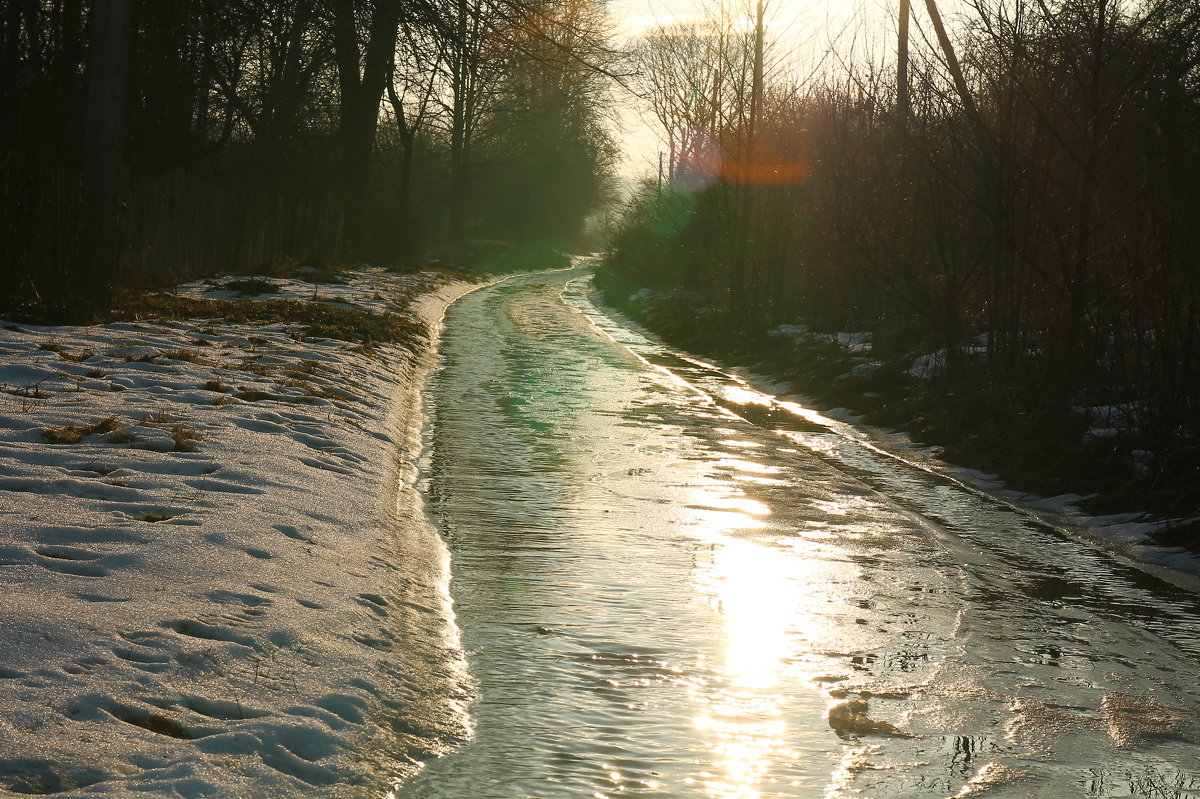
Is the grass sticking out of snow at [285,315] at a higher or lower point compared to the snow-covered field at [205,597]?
higher

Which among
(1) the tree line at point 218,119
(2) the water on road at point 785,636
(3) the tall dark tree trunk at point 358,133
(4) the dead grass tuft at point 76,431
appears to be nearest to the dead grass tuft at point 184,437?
(4) the dead grass tuft at point 76,431

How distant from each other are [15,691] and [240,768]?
2.38 ft

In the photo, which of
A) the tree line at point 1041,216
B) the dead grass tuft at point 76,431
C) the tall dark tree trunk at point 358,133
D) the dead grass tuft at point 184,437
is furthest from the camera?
the tall dark tree trunk at point 358,133

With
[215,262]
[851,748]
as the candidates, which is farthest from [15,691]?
[215,262]

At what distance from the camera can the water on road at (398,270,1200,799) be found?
3.93 m

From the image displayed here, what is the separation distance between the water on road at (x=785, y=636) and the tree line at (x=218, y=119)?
168 inches

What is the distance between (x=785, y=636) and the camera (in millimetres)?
5293

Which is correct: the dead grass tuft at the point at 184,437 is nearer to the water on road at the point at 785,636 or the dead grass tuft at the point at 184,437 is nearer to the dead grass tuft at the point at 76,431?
the dead grass tuft at the point at 76,431

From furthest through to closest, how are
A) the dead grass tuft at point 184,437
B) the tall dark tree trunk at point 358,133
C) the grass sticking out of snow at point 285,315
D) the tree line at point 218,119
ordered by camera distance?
the tall dark tree trunk at point 358,133 → the grass sticking out of snow at point 285,315 → the tree line at point 218,119 → the dead grass tuft at point 184,437

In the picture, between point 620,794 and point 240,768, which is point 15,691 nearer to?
point 240,768

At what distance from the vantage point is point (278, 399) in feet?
31.9

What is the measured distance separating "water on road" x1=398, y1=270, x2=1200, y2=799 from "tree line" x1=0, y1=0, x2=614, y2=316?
4.27 meters

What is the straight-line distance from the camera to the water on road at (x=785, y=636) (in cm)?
393

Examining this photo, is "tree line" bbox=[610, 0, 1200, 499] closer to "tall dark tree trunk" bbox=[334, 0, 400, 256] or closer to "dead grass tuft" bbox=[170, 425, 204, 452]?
"dead grass tuft" bbox=[170, 425, 204, 452]
